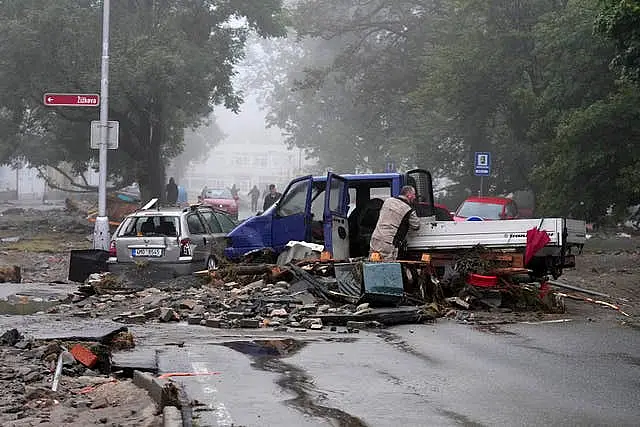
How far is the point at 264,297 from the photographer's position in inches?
587

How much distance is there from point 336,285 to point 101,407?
753cm

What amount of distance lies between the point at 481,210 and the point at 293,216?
15.2 m

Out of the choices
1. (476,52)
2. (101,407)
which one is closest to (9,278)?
(101,407)

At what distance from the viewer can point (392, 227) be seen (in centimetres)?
1545

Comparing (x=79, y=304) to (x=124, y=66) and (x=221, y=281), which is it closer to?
(x=221, y=281)

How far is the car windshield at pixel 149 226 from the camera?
19.0 metres

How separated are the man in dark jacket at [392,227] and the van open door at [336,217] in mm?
1228

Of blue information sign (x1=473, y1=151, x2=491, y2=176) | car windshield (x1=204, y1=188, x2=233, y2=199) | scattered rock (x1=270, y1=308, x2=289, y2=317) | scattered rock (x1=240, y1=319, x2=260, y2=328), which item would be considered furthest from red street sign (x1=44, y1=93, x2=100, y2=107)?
car windshield (x1=204, y1=188, x2=233, y2=199)

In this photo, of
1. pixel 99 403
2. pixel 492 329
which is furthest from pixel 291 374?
pixel 492 329

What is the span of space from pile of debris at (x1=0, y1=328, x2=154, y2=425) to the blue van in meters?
6.94

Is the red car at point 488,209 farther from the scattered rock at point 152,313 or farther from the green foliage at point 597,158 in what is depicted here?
the scattered rock at point 152,313

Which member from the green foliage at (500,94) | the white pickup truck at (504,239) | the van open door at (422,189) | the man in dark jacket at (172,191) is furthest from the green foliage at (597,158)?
the man in dark jacket at (172,191)

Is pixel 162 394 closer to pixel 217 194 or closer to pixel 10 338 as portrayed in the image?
pixel 10 338

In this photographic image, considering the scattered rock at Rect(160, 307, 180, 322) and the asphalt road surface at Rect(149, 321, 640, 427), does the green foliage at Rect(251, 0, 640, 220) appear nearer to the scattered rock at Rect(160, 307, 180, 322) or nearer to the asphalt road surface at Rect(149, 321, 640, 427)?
the asphalt road surface at Rect(149, 321, 640, 427)
